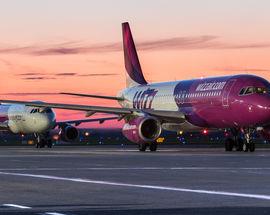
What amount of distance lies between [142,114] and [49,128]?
20.2m

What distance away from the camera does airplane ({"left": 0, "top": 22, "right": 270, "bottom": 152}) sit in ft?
126

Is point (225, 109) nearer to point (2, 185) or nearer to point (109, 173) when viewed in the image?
point (109, 173)

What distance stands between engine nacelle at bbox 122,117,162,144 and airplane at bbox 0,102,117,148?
17433 millimetres

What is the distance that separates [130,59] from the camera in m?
54.6

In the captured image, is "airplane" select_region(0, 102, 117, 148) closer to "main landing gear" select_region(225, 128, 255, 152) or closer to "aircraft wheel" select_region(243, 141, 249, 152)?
"main landing gear" select_region(225, 128, 255, 152)

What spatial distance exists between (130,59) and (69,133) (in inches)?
425

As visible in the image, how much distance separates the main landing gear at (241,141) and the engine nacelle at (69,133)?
22440 mm

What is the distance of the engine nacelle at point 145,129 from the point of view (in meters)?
41.0

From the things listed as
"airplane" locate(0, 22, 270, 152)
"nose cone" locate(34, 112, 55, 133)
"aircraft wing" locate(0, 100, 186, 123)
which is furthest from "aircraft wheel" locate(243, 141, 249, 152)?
"nose cone" locate(34, 112, 55, 133)

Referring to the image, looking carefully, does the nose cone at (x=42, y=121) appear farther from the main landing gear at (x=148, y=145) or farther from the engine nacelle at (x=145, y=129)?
the engine nacelle at (x=145, y=129)

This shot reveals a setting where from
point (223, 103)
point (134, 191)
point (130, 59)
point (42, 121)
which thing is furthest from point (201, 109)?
point (134, 191)

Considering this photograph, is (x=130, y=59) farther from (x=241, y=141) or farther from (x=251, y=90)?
(x=251, y=90)

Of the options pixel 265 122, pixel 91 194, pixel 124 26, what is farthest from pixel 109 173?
pixel 124 26

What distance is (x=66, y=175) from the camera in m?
19.4
